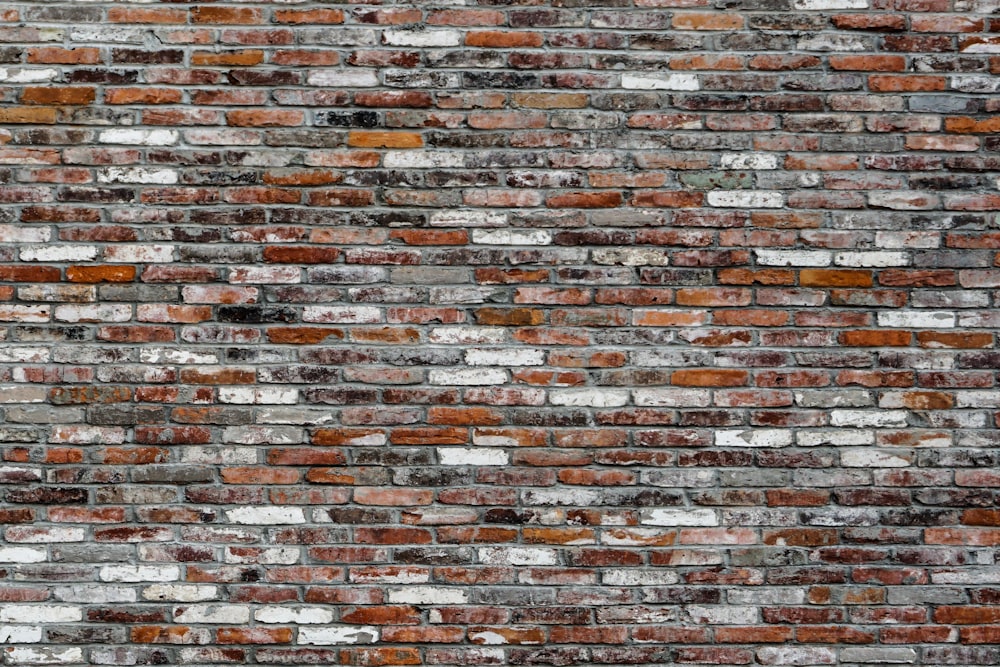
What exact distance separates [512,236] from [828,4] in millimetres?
1346

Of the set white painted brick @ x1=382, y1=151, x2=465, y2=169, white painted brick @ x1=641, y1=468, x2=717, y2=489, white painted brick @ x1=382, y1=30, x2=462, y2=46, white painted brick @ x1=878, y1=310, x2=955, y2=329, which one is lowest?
white painted brick @ x1=641, y1=468, x2=717, y2=489

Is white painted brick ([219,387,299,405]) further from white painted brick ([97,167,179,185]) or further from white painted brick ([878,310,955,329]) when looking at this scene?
white painted brick ([878,310,955,329])

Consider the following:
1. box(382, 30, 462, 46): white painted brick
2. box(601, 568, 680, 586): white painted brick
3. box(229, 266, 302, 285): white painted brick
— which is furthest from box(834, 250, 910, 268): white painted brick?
box(229, 266, 302, 285): white painted brick

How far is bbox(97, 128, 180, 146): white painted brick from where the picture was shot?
275 centimetres

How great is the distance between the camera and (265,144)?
109 inches

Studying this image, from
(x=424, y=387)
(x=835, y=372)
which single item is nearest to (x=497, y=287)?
(x=424, y=387)

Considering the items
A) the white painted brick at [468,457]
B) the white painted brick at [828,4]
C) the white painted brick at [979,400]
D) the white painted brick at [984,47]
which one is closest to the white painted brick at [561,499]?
the white painted brick at [468,457]

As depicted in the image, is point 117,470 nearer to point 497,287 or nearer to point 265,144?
point 265,144

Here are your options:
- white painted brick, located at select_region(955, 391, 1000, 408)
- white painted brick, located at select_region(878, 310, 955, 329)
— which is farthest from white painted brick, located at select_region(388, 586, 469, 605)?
white painted brick, located at select_region(955, 391, 1000, 408)

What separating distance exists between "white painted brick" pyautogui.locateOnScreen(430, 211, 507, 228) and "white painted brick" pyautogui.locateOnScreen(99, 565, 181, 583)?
146 cm

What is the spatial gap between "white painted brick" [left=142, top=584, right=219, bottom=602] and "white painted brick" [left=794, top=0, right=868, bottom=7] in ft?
9.22

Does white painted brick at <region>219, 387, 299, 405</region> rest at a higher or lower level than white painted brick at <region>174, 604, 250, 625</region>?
higher

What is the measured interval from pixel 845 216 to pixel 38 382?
2786 mm

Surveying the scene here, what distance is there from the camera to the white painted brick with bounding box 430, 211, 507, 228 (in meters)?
2.76
